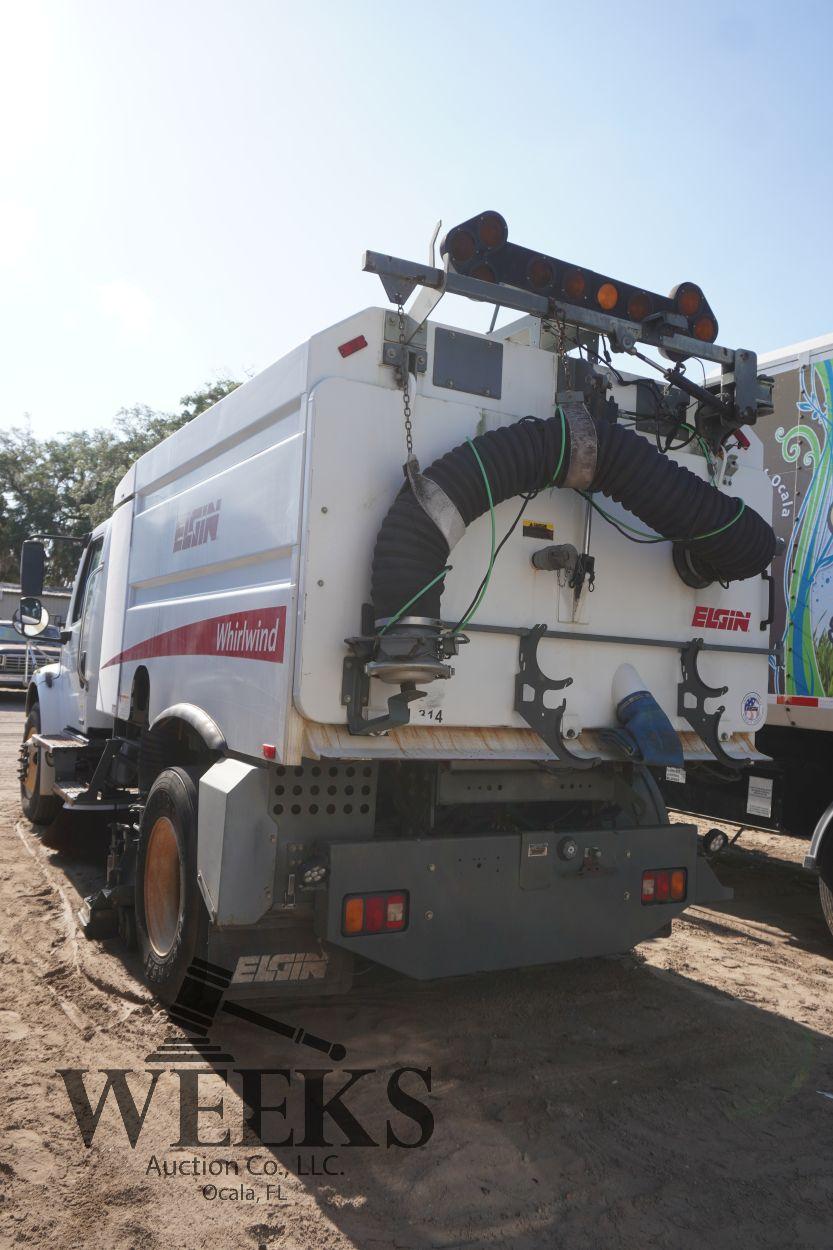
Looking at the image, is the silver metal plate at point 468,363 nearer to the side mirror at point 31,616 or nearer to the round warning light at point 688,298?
the round warning light at point 688,298

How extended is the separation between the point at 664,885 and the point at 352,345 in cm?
271

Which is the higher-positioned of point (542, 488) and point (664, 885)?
point (542, 488)

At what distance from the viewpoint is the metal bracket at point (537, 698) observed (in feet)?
13.0

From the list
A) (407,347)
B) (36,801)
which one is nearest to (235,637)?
(407,347)

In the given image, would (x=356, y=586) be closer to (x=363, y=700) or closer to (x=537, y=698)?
(x=363, y=700)

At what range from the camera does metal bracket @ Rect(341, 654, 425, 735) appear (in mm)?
3461

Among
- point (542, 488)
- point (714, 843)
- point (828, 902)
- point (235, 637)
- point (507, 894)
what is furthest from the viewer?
point (828, 902)

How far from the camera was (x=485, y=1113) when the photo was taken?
344cm

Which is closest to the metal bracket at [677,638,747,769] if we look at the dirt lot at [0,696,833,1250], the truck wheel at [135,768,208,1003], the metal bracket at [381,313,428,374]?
the dirt lot at [0,696,833,1250]

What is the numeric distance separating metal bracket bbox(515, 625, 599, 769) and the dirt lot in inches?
49.2

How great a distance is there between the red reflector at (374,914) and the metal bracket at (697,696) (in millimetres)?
1685

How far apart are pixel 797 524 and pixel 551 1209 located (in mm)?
4504

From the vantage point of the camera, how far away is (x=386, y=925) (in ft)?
11.9

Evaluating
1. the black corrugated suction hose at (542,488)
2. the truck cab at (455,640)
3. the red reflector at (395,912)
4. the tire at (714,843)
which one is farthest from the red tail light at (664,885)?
the black corrugated suction hose at (542,488)
